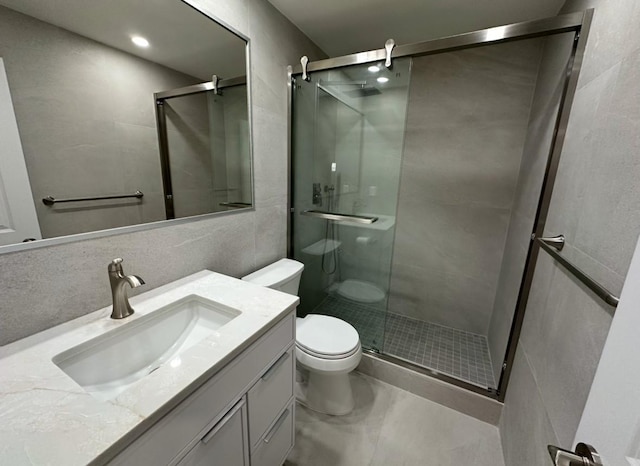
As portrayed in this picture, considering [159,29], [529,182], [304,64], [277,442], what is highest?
[304,64]

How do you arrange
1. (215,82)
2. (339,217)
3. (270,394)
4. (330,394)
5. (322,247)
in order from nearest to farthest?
1. (270,394)
2. (215,82)
3. (330,394)
4. (339,217)
5. (322,247)

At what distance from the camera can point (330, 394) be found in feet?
5.18

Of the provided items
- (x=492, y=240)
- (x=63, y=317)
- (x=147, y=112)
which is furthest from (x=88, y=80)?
(x=492, y=240)

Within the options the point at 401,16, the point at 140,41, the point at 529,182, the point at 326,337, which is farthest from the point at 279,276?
the point at 401,16

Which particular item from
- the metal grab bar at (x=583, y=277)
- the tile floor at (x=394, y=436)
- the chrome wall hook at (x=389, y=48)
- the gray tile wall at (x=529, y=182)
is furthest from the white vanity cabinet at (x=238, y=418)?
the chrome wall hook at (x=389, y=48)

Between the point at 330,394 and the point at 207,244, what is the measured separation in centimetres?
116

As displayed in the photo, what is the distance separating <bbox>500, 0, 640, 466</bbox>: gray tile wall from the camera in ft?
2.37

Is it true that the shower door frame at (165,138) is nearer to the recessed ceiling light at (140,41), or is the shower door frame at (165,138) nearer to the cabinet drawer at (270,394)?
the recessed ceiling light at (140,41)

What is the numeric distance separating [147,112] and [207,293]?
2.60ft

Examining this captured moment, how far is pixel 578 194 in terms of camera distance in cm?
97

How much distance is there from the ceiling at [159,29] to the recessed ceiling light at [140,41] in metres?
0.01

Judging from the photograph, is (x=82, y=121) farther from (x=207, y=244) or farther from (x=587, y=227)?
(x=587, y=227)

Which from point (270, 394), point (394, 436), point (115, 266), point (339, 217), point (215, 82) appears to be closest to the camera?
point (115, 266)

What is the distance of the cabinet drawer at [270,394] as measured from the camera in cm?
92
